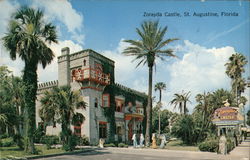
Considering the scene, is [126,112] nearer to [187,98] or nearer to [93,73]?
[93,73]

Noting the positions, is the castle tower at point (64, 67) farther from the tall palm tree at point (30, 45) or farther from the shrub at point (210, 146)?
the shrub at point (210, 146)

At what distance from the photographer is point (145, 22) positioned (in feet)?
88.9

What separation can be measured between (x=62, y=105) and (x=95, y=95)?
8640 mm

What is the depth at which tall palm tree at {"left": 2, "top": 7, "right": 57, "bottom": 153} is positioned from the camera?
53.5ft

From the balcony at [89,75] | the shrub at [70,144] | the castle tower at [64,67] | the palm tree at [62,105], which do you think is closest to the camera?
the palm tree at [62,105]

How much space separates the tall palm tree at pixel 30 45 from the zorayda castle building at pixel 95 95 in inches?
348

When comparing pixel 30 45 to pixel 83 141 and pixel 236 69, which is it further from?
pixel 236 69

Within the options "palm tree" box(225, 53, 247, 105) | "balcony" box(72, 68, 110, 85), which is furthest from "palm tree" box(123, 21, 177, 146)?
"palm tree" box(225, 53, 247, 105)

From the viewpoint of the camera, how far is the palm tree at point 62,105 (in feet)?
63.4

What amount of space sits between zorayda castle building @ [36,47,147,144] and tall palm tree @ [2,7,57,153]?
29.0 feet

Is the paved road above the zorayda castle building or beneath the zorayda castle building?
beneath

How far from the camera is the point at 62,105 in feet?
64.6

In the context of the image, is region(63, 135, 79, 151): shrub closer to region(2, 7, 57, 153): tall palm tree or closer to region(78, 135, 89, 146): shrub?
region(2, 7, 57, 153): tall palm tree

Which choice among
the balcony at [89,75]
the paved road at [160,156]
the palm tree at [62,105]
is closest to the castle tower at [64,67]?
the balcony at [89,75]
